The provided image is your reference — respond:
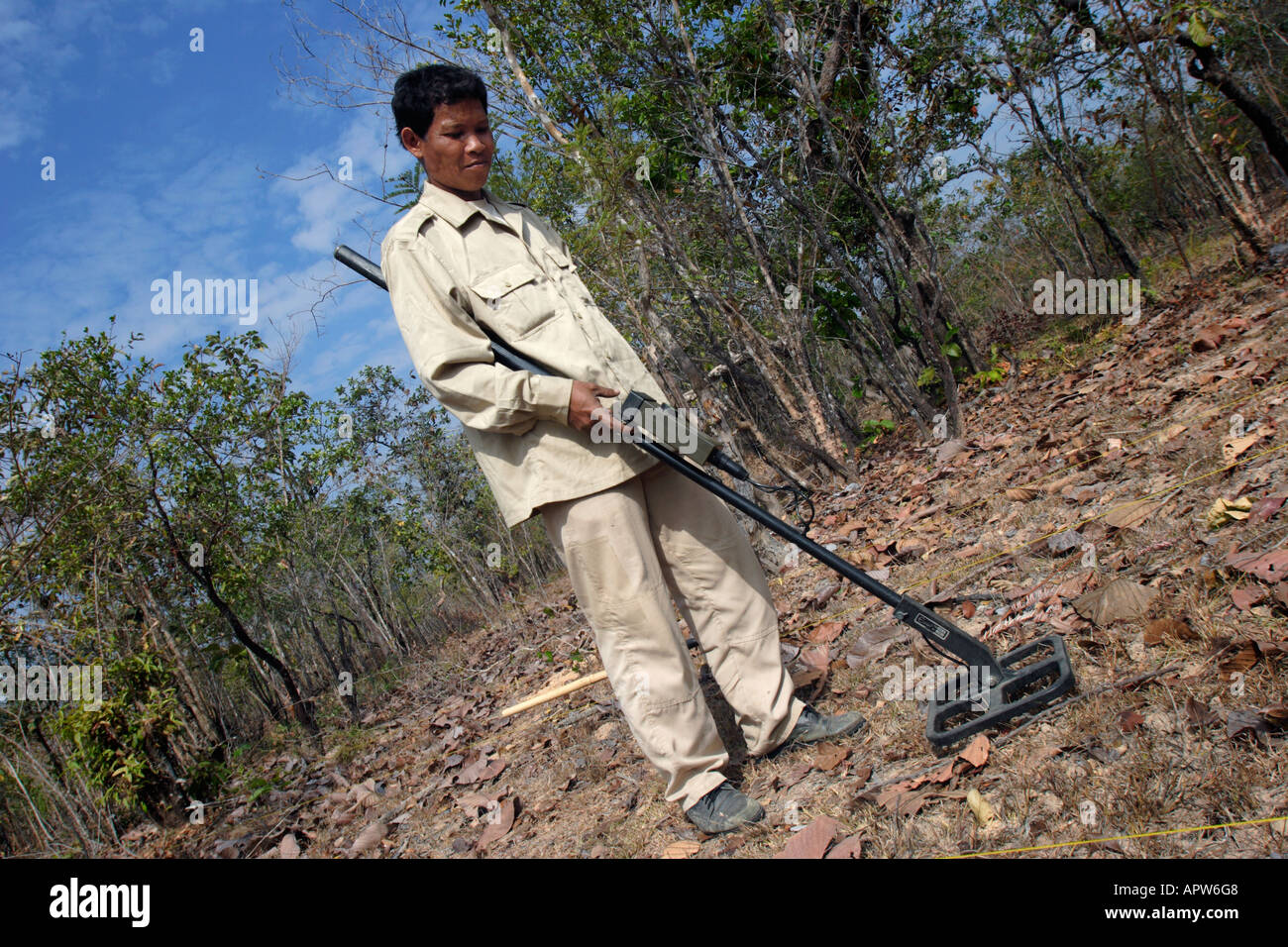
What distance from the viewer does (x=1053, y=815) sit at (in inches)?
69.3

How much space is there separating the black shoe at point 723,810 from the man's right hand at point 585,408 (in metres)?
1.20

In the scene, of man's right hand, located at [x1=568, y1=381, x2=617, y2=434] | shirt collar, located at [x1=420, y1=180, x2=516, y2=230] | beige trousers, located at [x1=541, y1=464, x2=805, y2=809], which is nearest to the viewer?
man's right hand, located at [x1=568, y1=381, x2=617, y2=434]

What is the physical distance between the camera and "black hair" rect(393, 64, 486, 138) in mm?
2443

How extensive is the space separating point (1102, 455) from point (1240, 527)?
170cm

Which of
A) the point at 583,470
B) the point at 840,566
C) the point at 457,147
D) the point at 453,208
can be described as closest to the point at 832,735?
the point at 840,566

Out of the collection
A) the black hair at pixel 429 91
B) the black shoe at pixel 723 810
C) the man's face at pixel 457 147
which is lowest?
the black shoe at pixel 723 810

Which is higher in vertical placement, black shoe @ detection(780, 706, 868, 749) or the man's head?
the man's head

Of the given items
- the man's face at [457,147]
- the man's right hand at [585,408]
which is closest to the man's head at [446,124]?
the man's face at [457,147]

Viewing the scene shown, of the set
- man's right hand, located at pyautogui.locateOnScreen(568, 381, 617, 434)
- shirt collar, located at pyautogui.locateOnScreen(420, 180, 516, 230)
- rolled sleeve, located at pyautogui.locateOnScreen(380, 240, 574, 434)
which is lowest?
man's right hand, located at pyautogui.locateOnScreen(568, 381, 617, 434)

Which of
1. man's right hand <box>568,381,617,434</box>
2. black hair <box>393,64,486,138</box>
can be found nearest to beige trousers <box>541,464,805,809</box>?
man's right hand <box>568,381,617,434</box>

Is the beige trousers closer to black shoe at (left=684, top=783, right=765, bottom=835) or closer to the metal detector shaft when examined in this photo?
black shoe at (left=684, top=783, right=765, bottom=835)

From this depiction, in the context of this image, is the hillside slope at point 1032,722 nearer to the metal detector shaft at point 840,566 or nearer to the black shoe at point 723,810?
the black shoe at point 723,810

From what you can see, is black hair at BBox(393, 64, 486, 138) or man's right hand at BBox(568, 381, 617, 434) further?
black hair at BBox(393, 64, 486, 138)

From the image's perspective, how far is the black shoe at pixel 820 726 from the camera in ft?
8.41
